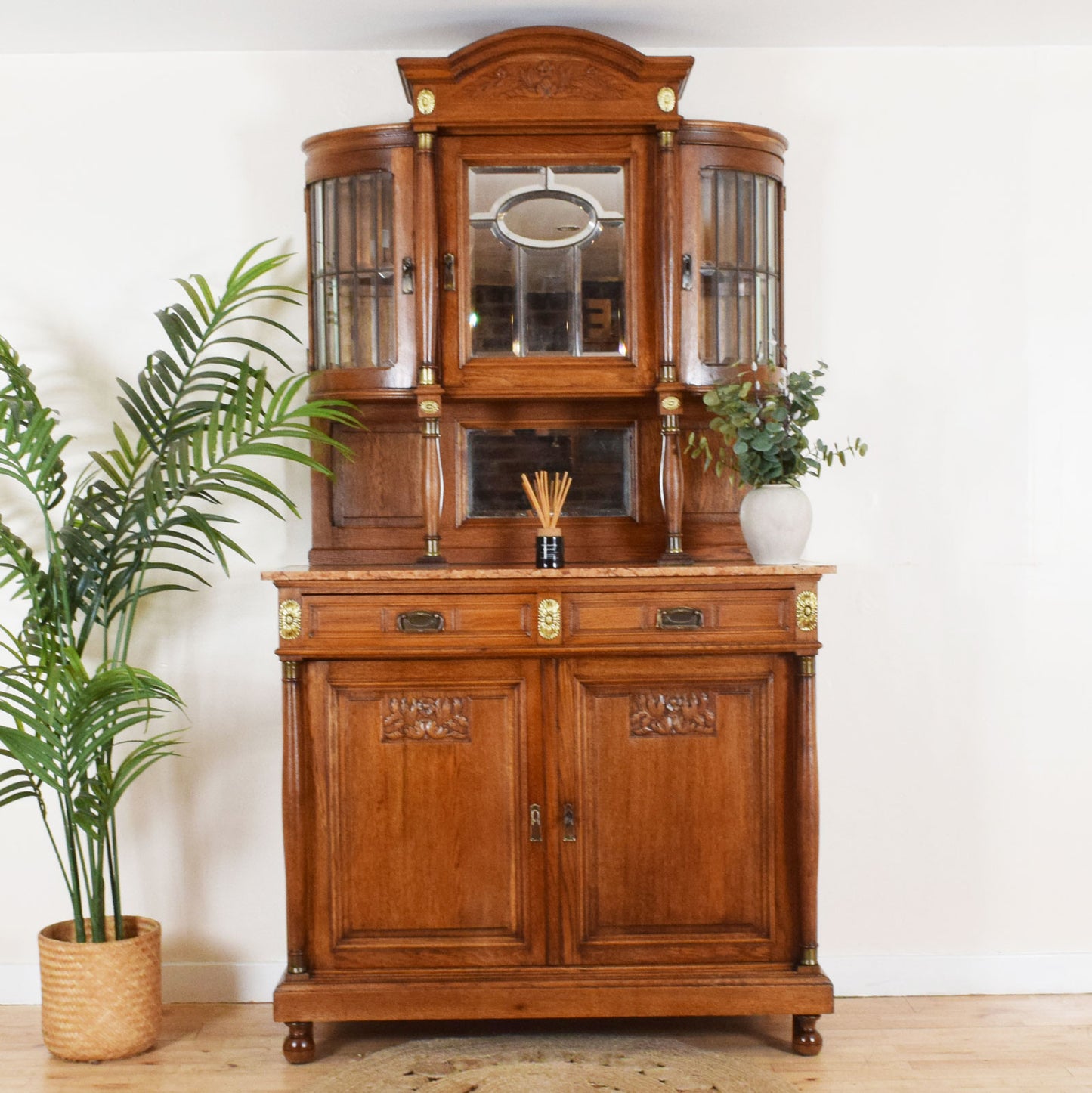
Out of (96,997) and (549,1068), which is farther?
(96,997)

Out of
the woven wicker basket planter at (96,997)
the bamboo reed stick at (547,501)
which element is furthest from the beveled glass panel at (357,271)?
the woven wicker basket planter at (96,997)

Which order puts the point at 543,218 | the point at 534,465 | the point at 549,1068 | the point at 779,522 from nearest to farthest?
the point at 549,1068 → the point at 779,522 → the point at 543,218 → the point at 534,465

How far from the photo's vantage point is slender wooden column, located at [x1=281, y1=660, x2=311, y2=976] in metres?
2.84

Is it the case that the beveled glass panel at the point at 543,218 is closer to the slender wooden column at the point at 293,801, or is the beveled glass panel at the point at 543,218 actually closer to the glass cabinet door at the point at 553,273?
the glass cabinet door at the point at 553,273

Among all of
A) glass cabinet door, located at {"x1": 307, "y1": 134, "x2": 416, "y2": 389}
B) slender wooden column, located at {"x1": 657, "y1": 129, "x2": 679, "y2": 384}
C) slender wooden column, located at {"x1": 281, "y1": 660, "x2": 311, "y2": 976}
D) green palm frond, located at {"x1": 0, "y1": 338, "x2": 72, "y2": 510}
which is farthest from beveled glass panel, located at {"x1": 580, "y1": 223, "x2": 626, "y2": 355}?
green palm frond, located at {"x1": 0, "y1": 338, "x2": 72, "y2": 510}

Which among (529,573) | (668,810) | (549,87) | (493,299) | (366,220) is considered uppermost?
(549,87)

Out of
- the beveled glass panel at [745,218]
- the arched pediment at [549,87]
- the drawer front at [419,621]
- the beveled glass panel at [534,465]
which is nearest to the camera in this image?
the drawer front at [419,621]

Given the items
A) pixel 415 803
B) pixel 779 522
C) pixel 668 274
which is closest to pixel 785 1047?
pixel 415 803

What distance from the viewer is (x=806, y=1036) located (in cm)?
293

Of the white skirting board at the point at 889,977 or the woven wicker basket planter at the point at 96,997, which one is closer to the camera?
the woven wicker basket planter at the point at 96,997

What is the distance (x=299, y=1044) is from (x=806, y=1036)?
1.20 m

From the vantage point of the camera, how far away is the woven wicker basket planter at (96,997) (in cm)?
291

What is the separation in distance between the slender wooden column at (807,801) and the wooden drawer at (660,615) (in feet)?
0.52

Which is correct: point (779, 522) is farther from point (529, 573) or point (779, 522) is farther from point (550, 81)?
point (550, 81)
